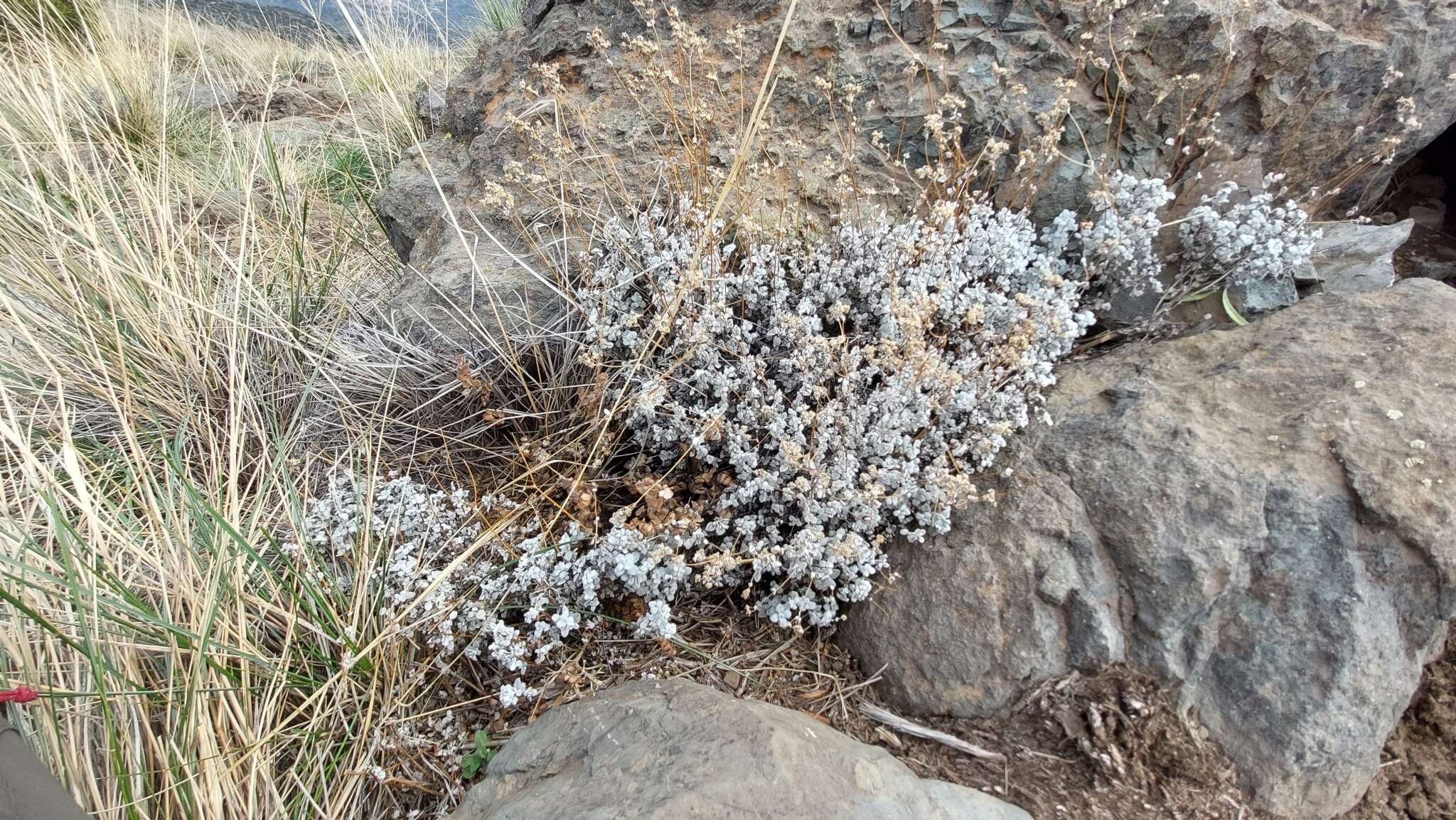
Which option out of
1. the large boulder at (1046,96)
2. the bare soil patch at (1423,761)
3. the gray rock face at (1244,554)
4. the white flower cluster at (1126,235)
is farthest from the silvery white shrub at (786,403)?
the bare soil patch at (1423,761)

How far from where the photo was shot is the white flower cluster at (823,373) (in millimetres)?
1864

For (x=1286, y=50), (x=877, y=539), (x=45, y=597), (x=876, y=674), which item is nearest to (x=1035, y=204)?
(x=1286, y=50)

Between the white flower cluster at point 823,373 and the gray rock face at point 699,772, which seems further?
the white flower cluster at point 823,373

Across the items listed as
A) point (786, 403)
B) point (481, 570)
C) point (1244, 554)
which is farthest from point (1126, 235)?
point (481, 570)

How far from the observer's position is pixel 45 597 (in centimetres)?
176

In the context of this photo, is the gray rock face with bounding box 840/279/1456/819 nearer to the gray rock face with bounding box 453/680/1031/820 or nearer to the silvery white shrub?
the silvery white shrub

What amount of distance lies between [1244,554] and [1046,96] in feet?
4.98

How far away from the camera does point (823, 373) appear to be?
200cm

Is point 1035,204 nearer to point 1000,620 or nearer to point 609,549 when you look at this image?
point 1000,620

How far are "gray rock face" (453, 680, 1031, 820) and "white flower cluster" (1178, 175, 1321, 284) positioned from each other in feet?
5.24

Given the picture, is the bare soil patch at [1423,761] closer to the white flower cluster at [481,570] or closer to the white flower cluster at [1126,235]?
the white flower cluster at [1126,235]

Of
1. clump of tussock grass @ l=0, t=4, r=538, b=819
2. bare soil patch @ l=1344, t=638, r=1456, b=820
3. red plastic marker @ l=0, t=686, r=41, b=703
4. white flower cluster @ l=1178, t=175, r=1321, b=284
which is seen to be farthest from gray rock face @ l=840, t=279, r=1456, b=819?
red plastic marker @ l=0, t=686, r=41, b=703

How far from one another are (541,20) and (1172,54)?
87.2 inches

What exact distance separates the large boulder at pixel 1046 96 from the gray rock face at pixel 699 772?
1.35 m
